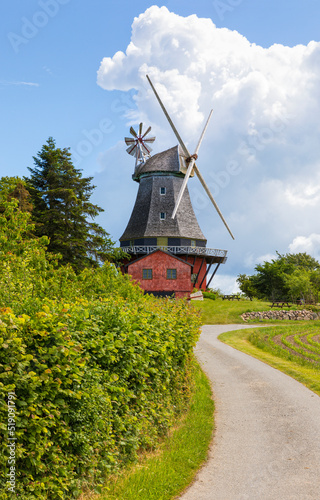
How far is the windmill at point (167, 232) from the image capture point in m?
50.7

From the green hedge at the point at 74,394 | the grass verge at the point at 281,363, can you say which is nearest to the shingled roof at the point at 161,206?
the grass verge at the point at 281,363

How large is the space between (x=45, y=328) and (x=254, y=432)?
285 inches

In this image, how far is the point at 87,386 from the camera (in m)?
6.95

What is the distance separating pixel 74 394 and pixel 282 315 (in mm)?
46797

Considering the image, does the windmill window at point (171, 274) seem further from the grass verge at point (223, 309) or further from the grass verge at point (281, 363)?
the grass verge at point (281, 363)

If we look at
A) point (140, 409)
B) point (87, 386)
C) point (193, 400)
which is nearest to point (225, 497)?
point (140, 409)

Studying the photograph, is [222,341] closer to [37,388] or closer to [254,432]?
[254,432]

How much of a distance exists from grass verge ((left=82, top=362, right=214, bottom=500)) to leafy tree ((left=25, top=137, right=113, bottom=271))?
1033 inches

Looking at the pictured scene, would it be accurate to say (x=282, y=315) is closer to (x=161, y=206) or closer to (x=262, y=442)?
(x=161, y=206)

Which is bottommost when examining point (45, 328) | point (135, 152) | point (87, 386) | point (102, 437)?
point (102, 437)

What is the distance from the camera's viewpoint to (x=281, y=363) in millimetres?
21453

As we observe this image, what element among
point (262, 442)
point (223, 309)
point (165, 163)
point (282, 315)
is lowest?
point (262, 442)

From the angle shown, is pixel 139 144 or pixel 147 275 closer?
pixel 147 275

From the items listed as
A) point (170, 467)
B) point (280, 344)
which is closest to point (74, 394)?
point (170, 467)
